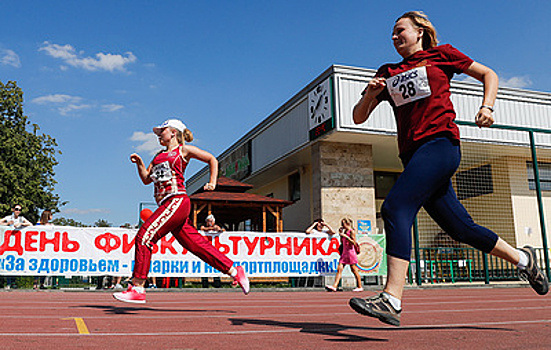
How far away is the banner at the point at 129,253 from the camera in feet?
39.2

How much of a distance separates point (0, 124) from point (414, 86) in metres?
35.8

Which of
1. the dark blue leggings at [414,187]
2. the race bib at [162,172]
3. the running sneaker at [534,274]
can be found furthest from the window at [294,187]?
the dark blue leggings at [414,187]

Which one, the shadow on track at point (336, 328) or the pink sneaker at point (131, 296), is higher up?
the pink sneaker at point (131, 296)

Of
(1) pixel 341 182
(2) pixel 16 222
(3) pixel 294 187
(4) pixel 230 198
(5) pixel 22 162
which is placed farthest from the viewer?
(5) pixel 22 162

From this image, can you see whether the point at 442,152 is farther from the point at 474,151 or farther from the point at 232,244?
the point at 474,151

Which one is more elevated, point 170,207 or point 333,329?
point 170,207

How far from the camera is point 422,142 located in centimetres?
334

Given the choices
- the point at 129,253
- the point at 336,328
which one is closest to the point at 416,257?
the point at 129,253

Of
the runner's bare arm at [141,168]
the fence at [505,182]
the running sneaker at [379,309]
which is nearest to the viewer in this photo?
the running sneaker at [379,309]

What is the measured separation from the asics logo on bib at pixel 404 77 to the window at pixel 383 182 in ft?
70.1

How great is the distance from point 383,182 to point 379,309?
22.4m

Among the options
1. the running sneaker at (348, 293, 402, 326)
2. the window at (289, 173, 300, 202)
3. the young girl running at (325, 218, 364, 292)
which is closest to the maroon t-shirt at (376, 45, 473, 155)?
the running sneaker at (348, 293, 402, 326)

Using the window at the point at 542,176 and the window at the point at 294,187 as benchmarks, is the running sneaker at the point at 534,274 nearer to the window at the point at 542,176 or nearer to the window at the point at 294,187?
the window at the point at 294,187

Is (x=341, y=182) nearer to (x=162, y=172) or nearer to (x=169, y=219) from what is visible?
(x=162, y=172)
